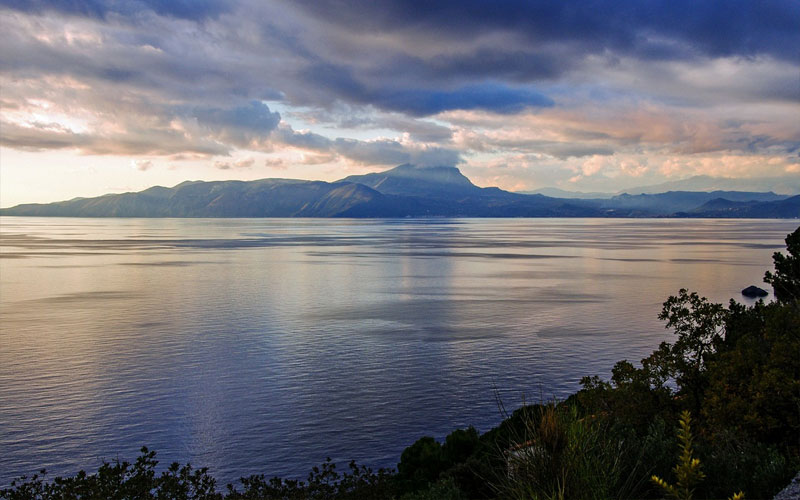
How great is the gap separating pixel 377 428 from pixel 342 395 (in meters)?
5.06

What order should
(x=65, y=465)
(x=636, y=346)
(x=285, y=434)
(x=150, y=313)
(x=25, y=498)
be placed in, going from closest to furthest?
(x=25, y=498), (x=65, y=465), (x=285, y=434), (x=636, y=346), (x=150, y=313)

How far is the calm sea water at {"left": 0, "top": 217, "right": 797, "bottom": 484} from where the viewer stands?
90.8ft

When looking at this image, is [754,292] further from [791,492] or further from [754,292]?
[791,492]

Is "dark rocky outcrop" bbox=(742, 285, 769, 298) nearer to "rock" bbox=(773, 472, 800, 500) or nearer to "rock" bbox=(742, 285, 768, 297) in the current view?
"rock" bbox=(742, 285, 768, 297)

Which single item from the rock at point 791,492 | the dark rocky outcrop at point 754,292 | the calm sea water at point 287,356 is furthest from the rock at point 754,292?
the rock at point 791,492

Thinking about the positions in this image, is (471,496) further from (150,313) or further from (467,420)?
(150,313)

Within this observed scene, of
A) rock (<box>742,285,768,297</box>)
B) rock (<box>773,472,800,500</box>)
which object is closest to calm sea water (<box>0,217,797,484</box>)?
rock (<box>742,285,768,297</box>)

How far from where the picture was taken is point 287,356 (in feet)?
140

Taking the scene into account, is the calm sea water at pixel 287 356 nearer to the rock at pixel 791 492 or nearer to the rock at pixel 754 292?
the rock at pixel 754 292

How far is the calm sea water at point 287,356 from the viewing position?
2767 cm

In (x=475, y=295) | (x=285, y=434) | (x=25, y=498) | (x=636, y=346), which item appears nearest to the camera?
(x=25, y=498)

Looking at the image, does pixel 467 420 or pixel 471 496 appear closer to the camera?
pixel 471 496

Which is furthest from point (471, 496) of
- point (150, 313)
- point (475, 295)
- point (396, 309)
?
point (475, 295)

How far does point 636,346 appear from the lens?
46219 mm
